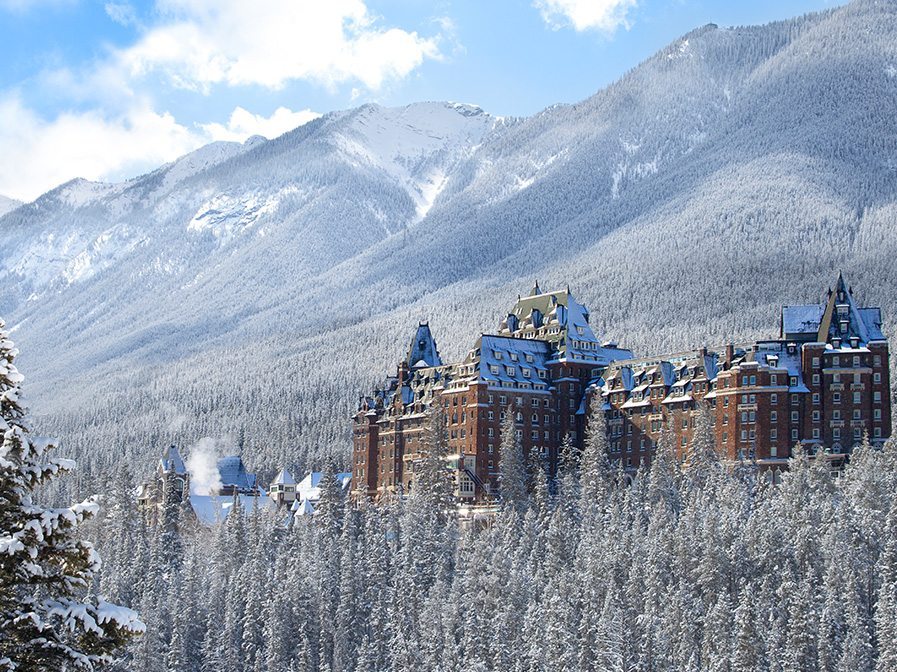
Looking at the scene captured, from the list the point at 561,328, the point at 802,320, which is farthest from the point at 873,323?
Answer: the point at 561,328

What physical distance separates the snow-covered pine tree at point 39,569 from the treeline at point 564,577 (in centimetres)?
7987

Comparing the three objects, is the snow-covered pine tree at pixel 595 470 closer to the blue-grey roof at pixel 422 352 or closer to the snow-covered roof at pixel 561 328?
the snow-covered roof at pixel 561 328

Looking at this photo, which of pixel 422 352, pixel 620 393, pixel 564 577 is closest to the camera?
pixel 564 577

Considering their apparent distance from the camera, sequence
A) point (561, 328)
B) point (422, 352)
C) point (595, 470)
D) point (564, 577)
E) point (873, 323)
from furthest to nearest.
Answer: point (422, 352), point (561, 328), point (873, 323), point (595, 470), point (564, 577)

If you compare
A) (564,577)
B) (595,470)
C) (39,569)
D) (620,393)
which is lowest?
(564,577)

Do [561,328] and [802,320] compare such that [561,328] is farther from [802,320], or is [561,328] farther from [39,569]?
[39,569]

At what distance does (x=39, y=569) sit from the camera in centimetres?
2258

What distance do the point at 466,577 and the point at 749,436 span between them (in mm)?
31932

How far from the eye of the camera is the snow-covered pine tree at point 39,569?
873 inches

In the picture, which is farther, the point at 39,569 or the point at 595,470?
the point at 595,470

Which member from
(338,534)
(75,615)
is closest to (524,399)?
(338,534)

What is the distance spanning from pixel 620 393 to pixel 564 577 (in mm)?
39439

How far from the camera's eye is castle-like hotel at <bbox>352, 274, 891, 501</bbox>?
439 ft

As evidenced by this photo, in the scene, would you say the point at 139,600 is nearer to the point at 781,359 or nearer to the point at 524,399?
the point at 524,399
